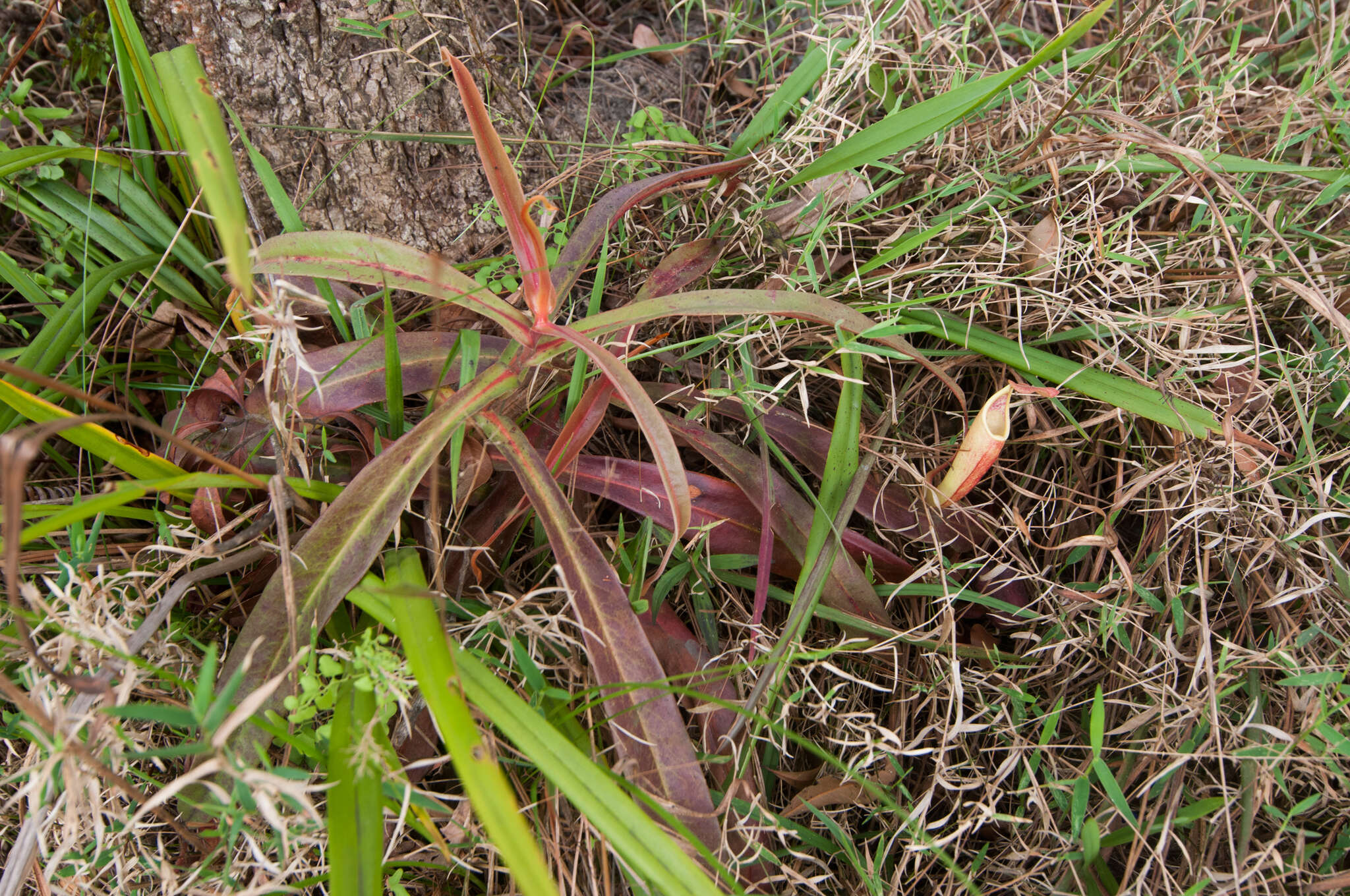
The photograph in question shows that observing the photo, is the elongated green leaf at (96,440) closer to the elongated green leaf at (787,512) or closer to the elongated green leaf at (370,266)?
the elongated green leaf at (370,266)

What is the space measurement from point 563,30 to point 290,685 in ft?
4.96

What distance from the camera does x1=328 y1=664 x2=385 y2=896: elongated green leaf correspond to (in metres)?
0.80

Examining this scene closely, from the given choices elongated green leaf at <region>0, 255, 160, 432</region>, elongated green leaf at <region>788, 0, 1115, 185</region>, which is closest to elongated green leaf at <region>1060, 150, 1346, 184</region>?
elongated green leaf at <region>788, 0, 1115, 185</region>

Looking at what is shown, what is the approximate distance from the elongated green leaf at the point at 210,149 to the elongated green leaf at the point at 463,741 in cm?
42

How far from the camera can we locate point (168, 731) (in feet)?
3.84

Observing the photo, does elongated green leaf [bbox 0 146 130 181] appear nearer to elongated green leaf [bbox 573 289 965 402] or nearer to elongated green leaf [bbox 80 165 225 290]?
elongated green leaf [bbox 80 165 225 290]

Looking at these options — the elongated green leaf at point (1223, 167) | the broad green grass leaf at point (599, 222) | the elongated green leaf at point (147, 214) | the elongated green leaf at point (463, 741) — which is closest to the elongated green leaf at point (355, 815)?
the elongated green leaf at point (463, 741)

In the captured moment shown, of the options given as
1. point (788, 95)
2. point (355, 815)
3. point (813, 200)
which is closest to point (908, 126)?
point (813, 200)

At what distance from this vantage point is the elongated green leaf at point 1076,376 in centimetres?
118

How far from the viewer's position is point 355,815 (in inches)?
32.5

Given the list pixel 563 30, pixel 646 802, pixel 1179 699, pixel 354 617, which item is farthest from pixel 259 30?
pixel 1179 699

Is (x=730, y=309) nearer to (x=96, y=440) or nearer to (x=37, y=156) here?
(x=96, y=440)

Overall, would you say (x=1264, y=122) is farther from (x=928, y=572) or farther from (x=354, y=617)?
(x=354, y=617)

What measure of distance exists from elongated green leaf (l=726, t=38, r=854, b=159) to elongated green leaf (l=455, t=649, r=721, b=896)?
109 centimetres
